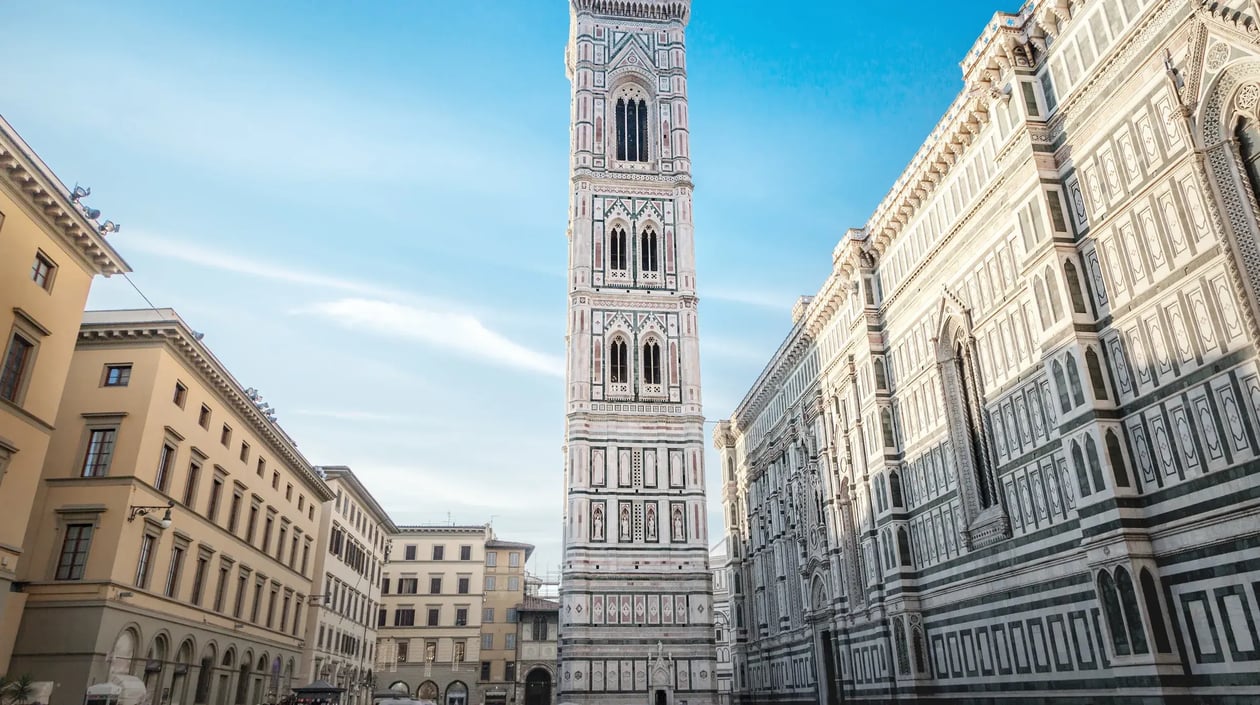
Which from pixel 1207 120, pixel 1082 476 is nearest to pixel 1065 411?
pixel 1082 476

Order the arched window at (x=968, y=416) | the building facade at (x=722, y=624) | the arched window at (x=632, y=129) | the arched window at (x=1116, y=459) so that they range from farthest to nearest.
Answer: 1. the building facade at (x=722, y=624)
2. the arched window at (x=632, y=129)
3. the arched window at (x=968, y=416)
4. the arched window at (x=1116, y=459)

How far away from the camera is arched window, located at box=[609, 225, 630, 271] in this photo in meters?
50.9

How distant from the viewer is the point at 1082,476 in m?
18.3

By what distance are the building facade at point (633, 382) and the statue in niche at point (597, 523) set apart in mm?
78

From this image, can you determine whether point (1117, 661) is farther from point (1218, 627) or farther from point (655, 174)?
point (655, 174)

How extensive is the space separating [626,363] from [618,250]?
23.9ft

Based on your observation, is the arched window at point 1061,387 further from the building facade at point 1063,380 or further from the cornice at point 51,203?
the cornice at point 51,203

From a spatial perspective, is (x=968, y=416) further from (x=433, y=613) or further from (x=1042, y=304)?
(x=433, y=613)

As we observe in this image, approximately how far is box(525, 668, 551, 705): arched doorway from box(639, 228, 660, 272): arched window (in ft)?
122

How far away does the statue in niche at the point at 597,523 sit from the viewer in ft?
148

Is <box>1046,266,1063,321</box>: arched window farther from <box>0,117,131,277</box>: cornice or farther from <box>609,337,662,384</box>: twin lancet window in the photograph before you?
<box>609,337,662,384</box>: twin lancet window

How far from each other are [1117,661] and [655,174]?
133 ft

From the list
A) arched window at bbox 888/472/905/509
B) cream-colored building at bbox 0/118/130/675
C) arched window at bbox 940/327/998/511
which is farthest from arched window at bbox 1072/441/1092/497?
cream-colored building at bbox 0/118/130/675

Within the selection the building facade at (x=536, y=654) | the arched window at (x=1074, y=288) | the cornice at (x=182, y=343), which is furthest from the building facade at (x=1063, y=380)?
the building facade at (x=536, y=654)
